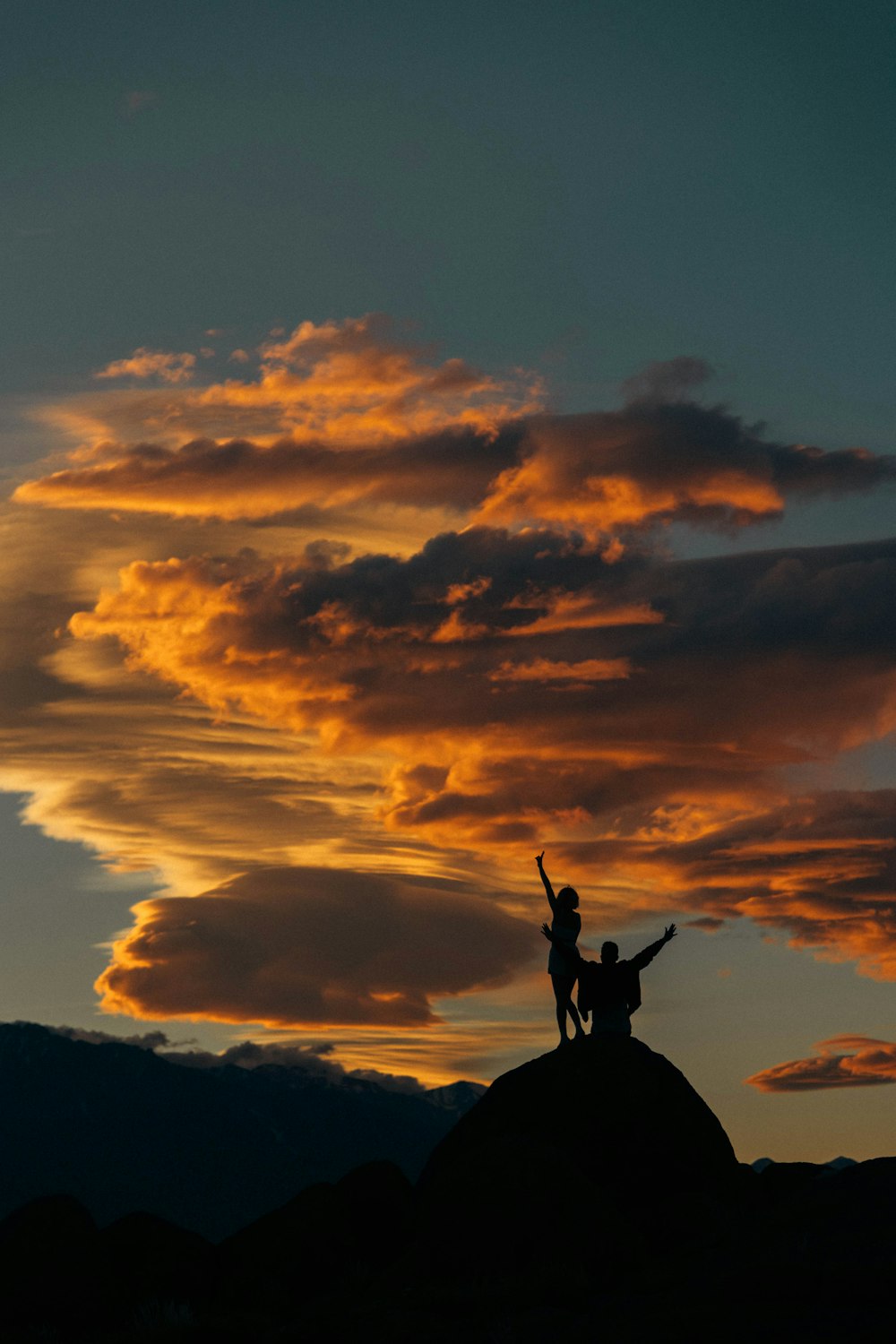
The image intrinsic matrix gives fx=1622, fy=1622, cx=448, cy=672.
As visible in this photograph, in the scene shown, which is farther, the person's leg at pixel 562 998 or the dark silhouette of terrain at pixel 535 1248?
the person's leg at pixel 562 998

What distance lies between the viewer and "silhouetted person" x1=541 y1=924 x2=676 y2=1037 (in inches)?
1164

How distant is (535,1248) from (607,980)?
6.22 meters

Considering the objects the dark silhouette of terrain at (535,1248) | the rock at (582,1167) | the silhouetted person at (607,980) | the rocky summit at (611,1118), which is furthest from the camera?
the silhouetted person at (607,980)

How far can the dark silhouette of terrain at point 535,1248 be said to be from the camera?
2027cm

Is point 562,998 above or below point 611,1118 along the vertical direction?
above

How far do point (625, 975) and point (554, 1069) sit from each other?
7.01 ft

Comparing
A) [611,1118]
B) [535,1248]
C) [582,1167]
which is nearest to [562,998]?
[611,1118]

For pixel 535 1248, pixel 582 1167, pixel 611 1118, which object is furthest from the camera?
pixel 611 1118

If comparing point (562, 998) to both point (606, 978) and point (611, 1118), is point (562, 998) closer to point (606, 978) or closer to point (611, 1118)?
point (606, 978)

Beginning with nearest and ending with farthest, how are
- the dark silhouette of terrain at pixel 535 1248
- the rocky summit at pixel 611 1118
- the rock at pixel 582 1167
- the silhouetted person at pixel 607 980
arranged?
1. the dark silhouette of terrain at pixel 535 1248
2. the rock at pixel 582 1167
3. the rocky summit at pixel 611 1118
4. the silhouetted person at pixel 607 980

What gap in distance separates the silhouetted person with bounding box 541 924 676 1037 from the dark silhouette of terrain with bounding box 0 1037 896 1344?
1.33 feet

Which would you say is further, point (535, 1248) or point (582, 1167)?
point (582, 1167)

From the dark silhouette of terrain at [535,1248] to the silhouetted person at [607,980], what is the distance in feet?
1.33

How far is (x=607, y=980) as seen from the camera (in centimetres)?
2972
